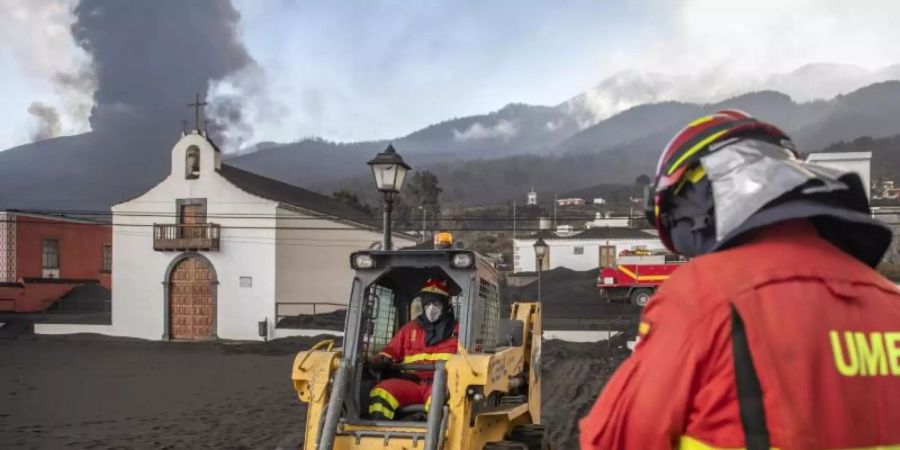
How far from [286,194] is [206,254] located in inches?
256

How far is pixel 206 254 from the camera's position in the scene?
33.6m

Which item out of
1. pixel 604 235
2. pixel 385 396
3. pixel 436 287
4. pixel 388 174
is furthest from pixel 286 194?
pixel 385 396

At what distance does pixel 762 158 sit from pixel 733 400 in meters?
0.51

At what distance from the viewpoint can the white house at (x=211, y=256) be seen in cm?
3269

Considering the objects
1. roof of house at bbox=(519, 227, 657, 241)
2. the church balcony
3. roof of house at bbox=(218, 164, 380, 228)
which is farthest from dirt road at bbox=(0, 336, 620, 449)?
roof of house at bbox=(519, 227, 657, 241)

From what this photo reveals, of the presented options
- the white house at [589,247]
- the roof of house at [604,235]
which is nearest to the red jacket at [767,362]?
the white house at [589,247]

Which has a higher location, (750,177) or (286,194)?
(286,194)

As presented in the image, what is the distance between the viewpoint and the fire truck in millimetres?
35312

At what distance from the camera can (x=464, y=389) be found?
5.83 metres

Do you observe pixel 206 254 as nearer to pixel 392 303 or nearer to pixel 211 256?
pixel 211 256

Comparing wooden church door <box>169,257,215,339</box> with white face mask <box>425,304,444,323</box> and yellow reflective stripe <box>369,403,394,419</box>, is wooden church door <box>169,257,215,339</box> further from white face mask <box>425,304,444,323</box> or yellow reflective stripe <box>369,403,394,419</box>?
yellow reflective stripe <box>369,403,394,419</box>

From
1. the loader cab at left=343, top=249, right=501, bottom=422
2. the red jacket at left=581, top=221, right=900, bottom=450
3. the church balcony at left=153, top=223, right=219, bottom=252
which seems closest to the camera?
the red jacket at left=581, top=221, right=900, bottom=450

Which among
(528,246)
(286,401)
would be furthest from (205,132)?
(528,246)

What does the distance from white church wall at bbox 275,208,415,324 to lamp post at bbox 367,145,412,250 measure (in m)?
21.4
